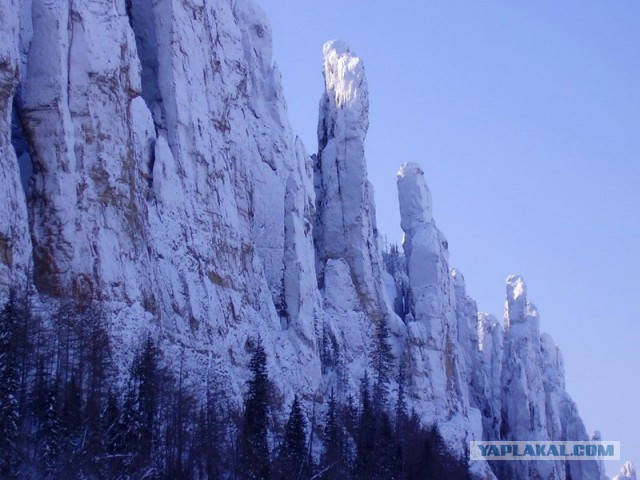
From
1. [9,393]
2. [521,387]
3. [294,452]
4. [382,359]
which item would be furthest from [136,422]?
[521,387]

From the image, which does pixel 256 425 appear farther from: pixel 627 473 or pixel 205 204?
pixel 627 473

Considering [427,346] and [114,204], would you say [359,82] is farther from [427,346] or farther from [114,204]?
[114,204]

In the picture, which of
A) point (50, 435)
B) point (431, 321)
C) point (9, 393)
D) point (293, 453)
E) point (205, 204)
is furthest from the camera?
point (431, 321)

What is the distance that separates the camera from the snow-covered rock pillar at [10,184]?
3669 centimetres

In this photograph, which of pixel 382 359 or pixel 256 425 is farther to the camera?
pixel 382 359

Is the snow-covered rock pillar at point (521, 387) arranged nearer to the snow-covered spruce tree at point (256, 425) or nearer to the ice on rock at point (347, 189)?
the ice on rock at point (347, 189)

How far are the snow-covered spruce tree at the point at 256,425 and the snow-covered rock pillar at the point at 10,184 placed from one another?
31.9 feet

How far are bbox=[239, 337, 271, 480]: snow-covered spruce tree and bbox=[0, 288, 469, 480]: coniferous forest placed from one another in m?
0.05

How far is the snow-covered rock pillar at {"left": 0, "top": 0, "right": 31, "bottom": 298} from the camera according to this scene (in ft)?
120

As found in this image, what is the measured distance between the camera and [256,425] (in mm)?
41750

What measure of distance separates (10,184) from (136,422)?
28.5ft

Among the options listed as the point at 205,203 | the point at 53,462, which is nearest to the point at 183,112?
the point at 205,203

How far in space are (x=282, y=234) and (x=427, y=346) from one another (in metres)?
17.5

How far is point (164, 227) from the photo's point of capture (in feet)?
148
